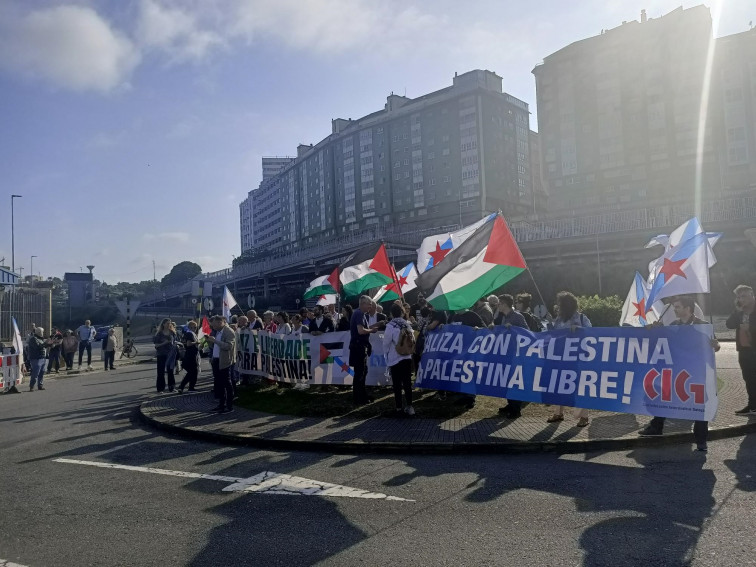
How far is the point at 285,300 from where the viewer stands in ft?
216

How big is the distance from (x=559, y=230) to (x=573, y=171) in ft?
133

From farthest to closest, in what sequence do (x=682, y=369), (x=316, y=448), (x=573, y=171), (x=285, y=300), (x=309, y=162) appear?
(x=309, y=162), (x=573, y=171), (x=285, y=300), (x=316, y=448), (x=682, y=369)

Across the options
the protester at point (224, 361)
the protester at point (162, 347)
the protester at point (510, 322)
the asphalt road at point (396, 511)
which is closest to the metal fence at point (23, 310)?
the protester at point (162, 347)

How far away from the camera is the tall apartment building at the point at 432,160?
89.9 m

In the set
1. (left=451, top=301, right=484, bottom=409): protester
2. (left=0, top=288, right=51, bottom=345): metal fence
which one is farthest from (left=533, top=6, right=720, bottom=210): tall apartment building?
(left=451, top=301, right=484, bottom=409): protester

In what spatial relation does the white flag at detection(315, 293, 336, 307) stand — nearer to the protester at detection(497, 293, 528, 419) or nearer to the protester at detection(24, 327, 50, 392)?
the protester at detection(24, 327, 50, 392)

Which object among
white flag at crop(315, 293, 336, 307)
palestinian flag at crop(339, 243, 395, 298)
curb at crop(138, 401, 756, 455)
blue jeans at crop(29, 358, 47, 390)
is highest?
palestinian flag at crop(339, 243, 395, 298)

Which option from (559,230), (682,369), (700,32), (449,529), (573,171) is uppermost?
(700,32)

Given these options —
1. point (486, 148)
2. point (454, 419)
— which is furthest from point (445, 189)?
point (454, 419)

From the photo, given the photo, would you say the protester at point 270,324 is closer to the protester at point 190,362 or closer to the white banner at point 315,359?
the white banner at point 315,359

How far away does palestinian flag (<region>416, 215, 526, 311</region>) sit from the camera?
1010 cm

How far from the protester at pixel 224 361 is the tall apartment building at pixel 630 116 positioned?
67.3 meters

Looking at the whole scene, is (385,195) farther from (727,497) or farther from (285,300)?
(727,497)

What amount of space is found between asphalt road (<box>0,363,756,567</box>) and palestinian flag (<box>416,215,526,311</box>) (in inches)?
134
